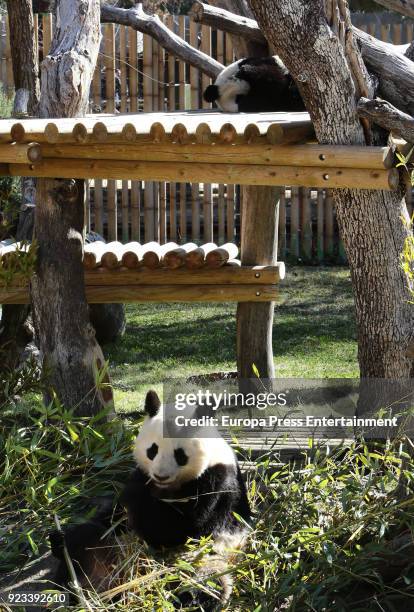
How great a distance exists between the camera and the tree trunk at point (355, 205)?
4027 mm

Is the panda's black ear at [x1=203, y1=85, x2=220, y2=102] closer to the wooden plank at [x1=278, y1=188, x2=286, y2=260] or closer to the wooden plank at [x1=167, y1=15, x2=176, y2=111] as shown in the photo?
the wooden plank at [x1=278, y1=188, x2=286, y2=260]

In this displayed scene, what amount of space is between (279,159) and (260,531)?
163 cm

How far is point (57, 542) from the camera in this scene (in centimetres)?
336

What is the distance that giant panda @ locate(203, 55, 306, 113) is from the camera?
620 cm

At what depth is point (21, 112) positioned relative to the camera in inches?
250

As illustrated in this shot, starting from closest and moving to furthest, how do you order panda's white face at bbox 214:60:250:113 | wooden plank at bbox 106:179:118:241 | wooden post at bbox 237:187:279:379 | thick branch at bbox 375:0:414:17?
thick branch at bbox 375:0:414:17 < wooden post at bbox 237:187:279:379 < panda's white face at bbox 214:60:250:113 < wooden plank at bbox 106:179:118:241

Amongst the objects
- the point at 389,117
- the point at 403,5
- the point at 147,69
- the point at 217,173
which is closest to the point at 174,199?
the point at 147,69

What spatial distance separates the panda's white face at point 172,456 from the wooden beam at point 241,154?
53.5 inches

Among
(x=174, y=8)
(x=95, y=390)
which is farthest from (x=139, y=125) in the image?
(x=174, y=8)

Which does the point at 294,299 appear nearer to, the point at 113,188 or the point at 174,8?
the point at 113,188

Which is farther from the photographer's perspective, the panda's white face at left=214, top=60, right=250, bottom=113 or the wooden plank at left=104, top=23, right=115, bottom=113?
the wooden plank at left=104, top=23, right=115, bottom=113

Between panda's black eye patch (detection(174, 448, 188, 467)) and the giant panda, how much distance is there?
3457 millimetres

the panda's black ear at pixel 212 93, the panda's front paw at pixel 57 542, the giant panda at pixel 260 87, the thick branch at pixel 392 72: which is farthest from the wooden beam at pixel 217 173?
the panda's black ear at pixel 212 93

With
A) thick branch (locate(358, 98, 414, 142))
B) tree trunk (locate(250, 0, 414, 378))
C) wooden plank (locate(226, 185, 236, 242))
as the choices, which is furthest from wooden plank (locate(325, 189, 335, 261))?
thick branch (locate(358, 98, 414, 142))
